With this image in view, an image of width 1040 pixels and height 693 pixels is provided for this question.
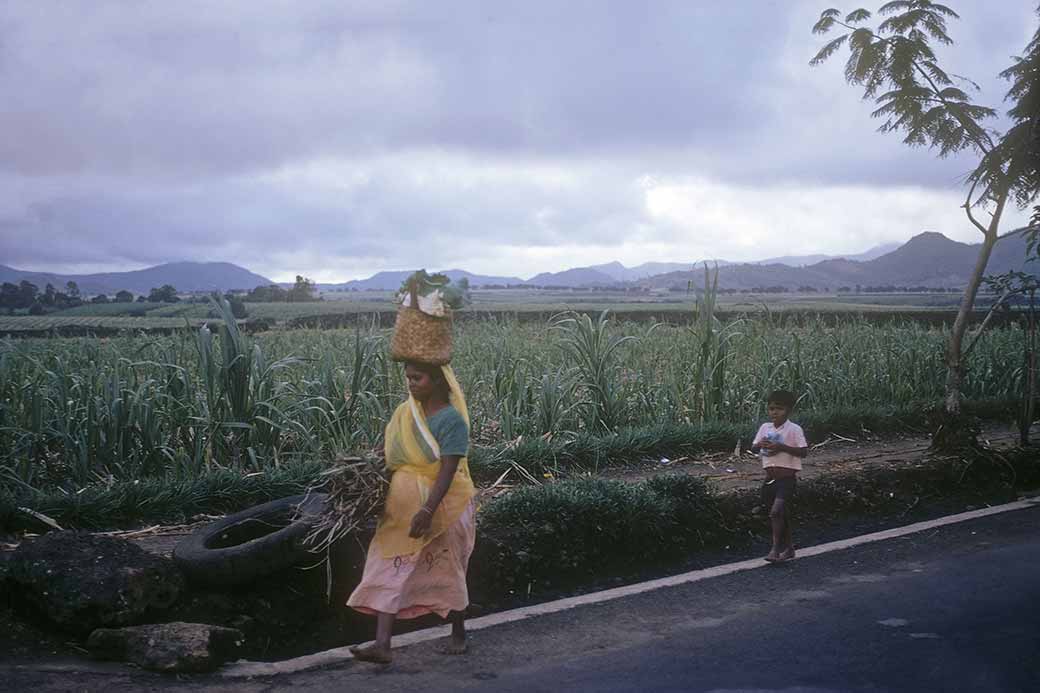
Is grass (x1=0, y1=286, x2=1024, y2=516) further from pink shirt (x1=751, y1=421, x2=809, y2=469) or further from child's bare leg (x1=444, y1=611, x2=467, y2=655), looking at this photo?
pink shirt (x1=751, y1=421, x2=809, y2=469)

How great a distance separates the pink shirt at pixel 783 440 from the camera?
568 centimetres

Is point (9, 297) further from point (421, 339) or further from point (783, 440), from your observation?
point (783, 440)

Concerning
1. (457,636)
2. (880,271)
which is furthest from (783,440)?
(880,271)

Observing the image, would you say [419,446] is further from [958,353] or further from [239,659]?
[958,353]

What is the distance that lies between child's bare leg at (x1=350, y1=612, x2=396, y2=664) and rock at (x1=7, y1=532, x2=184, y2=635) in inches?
44.4

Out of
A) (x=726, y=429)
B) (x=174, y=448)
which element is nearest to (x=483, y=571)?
(x=174, y=448)

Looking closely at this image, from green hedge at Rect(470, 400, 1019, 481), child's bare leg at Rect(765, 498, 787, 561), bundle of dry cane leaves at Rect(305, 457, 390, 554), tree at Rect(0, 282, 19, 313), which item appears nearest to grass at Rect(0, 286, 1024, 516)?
green hedge at Rect(470, 400, 1019, 481)

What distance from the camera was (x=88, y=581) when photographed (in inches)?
169

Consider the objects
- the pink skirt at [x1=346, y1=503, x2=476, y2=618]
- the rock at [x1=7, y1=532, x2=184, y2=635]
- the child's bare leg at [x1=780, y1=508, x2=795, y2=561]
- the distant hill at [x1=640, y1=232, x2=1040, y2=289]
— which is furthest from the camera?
the distant hill at [x1=640, y1=232, x2=1040, y2=289]

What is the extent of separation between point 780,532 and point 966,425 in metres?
3.69

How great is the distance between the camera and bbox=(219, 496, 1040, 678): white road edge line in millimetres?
4203

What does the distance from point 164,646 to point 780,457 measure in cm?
377

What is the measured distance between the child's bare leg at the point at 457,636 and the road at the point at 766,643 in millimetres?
68

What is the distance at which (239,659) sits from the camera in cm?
433
